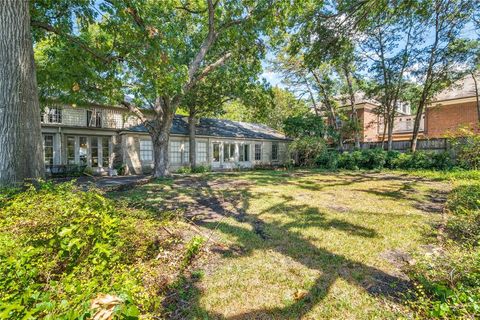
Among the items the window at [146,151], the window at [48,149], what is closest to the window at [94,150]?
the window at [48,149]

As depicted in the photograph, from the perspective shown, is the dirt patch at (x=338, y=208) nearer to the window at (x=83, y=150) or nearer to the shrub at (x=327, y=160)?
the shrub at (x=327, y=160)

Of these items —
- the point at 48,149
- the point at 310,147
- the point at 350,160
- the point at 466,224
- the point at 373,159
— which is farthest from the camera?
the point at 310,147

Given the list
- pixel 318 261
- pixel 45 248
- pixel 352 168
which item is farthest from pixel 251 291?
pixel 352 168

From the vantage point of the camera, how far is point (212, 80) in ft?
45.4

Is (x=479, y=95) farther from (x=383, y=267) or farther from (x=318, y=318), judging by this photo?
(x=318, y=318)

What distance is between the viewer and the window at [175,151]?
16.2m

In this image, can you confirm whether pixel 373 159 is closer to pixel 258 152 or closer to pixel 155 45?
pixel 258 152

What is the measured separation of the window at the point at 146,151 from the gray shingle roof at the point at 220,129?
0.89 metres

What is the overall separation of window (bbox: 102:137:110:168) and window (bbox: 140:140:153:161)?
9.06ft

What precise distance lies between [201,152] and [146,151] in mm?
3951

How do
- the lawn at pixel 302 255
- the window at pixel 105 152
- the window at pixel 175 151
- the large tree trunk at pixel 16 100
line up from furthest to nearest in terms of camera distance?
the window at pixel 175 151 < the window at pixel 105 152 < the large tree trunk at pixel 16 100 < the lawn at pixel 302 255

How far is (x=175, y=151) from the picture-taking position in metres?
16.4

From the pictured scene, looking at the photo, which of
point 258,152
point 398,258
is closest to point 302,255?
point 398,258

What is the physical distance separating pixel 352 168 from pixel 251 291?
48.5 feet
